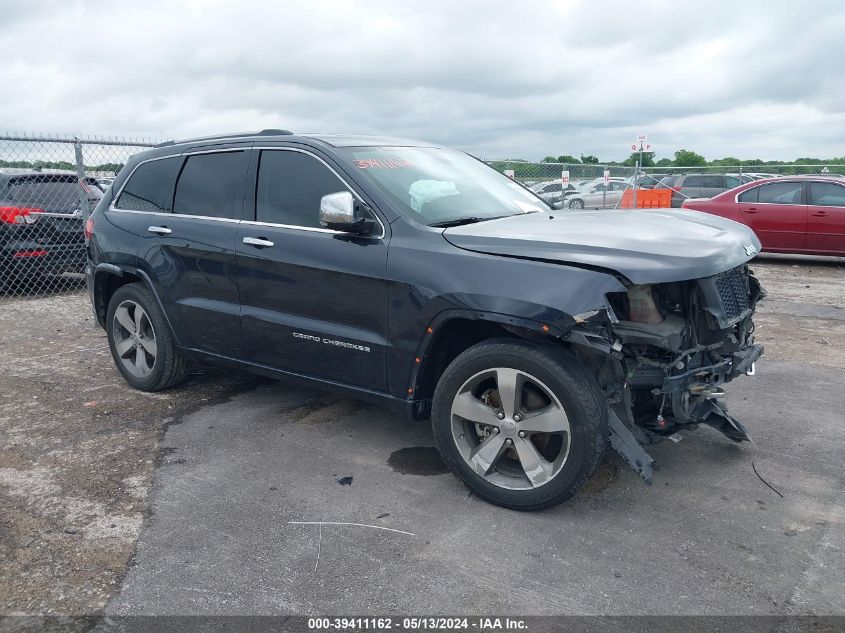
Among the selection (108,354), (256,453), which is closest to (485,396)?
(256,453)

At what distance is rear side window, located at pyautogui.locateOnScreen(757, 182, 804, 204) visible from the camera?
12.1 m

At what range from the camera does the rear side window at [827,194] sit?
11703 millimetres

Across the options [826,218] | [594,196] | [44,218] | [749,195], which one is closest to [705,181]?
[594,196]

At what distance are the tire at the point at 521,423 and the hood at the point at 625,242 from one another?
47 cm

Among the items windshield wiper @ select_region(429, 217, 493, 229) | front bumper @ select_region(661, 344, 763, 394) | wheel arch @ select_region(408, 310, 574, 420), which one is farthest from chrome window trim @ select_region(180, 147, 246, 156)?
front bumper @ select_region(661, 344, 763, 394)

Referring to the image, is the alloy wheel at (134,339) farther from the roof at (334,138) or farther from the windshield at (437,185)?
the windshield at (437,185)

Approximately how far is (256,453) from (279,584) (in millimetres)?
1463

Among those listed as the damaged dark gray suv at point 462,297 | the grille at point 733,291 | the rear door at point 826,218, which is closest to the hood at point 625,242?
the damaged dark gray suv at point 462,297

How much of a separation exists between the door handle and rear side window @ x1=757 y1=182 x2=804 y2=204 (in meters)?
10.5

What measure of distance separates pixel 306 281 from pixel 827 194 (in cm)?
1064

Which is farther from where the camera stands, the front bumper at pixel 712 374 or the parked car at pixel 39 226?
the parked car at pixel 39 226

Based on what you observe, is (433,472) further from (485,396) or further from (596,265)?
(596,265)

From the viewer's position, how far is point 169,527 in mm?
3504

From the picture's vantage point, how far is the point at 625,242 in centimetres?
351
